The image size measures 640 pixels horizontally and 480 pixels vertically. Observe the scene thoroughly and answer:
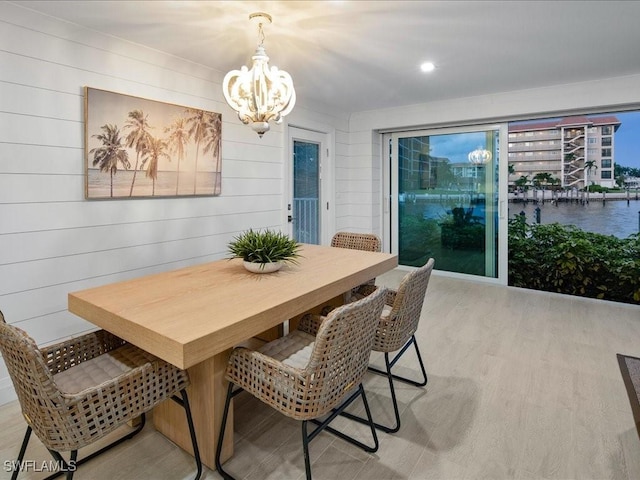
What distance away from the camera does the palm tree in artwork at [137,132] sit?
2.80m

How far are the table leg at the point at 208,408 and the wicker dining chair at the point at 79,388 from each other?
0.09 metres

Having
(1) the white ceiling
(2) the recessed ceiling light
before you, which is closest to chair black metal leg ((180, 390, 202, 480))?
(1) the white ceiling

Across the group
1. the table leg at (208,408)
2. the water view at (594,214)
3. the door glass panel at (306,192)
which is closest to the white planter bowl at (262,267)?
the table leg at (208,408)

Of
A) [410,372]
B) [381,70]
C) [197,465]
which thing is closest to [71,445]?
[197,465]

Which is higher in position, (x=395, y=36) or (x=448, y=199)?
(x=395, y=36)

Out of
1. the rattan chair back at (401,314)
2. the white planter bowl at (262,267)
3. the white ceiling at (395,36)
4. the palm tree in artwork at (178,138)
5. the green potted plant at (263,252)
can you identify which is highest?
the white ceiling at (395,36)

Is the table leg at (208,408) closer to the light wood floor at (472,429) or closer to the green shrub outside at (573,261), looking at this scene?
the light wood floor at (472,429)

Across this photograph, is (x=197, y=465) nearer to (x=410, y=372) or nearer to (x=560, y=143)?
(x=410, y=372)

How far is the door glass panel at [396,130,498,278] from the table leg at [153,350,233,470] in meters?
4.21

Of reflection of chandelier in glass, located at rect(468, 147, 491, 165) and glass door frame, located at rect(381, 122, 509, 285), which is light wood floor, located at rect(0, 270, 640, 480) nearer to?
glass door frame, located at rect(381, 122, 509, 285)

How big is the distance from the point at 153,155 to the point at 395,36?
2.01 meters

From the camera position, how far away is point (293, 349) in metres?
1.90

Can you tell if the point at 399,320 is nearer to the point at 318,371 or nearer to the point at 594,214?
the point at 318,371

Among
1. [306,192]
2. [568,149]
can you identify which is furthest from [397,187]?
[568,149]
